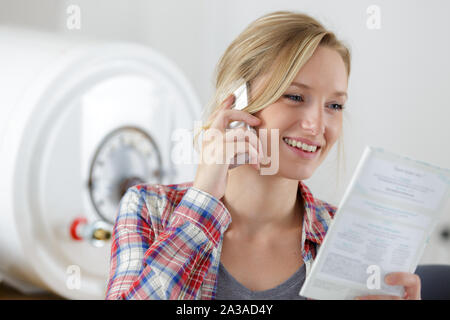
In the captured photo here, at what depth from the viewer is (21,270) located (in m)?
1.22

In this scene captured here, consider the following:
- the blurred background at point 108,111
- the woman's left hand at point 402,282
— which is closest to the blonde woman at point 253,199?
the woman's left hand at point 402,282

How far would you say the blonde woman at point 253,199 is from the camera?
2.57ft

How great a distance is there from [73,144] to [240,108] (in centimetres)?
54

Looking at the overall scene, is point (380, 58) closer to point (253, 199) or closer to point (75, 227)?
point (253, 199)

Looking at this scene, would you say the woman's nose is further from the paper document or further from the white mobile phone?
the paper document

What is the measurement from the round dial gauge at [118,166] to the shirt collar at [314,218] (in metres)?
0.54

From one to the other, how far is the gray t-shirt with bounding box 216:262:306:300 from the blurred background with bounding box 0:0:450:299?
371mm

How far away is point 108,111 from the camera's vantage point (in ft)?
4.45

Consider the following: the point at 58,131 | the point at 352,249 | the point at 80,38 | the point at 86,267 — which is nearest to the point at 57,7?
the point at 80,38

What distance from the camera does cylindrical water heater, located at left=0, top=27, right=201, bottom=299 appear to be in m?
1.17

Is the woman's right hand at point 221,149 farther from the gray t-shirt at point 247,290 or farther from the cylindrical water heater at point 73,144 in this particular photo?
the cylindrical water heater at point 73,144

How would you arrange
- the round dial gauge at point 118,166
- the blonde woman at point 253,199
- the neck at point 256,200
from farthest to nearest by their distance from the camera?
the round dial gauge at point 118,166 < the neck at point 256,200 < the blonde woman at point 253,199

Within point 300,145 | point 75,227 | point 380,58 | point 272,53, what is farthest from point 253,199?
point 380,58

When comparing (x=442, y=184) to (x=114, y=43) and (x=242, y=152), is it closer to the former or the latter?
(x=242, y=152)
